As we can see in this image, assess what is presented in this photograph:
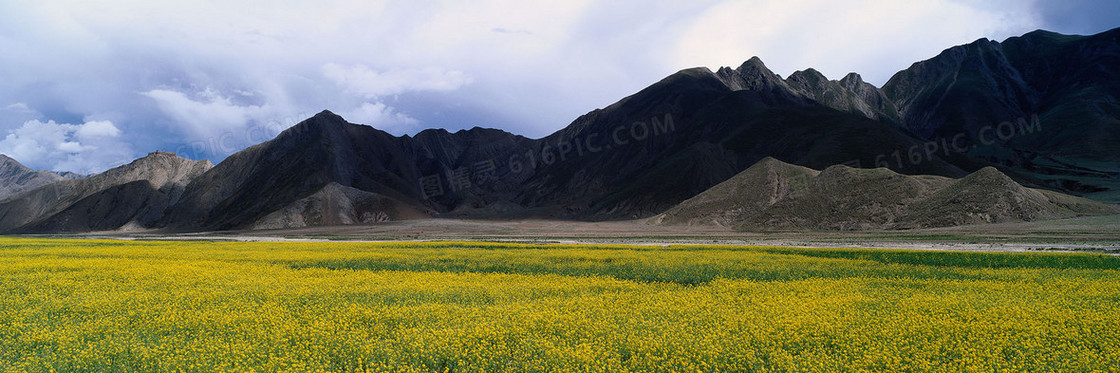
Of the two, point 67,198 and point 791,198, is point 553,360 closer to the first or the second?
point 791,198

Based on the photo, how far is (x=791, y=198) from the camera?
8188 cm

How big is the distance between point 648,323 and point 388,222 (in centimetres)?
11266

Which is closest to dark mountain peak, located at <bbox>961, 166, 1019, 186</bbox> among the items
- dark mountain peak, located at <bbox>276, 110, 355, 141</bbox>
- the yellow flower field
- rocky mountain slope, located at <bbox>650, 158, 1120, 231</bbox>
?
rocky mountain slope, located at <bbox>650, 158, 1120, 231</bbox>

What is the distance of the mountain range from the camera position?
252 feet

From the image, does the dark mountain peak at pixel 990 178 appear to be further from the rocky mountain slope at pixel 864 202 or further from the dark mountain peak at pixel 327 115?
the dark mountain peak at pixel 327 115

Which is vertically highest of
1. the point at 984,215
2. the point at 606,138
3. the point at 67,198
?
the point at 606,138

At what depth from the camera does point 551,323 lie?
11.1 metres

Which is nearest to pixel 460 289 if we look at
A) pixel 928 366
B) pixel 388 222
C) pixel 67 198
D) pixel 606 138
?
pixel 928 366

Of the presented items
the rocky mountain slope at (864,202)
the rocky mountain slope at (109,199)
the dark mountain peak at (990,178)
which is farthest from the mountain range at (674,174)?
the rocky mountain slope at (109,199)

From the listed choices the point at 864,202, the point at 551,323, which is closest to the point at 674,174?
the point at 864,202

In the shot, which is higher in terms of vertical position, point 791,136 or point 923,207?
point 791,136

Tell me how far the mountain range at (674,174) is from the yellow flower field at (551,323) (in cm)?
6300

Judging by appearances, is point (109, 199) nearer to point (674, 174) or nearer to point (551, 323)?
point (674, 174)

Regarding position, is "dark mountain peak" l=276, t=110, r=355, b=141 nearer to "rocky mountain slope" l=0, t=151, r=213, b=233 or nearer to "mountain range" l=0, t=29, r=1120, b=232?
"mountain range" l=0, t=29, r=1120, b=232
